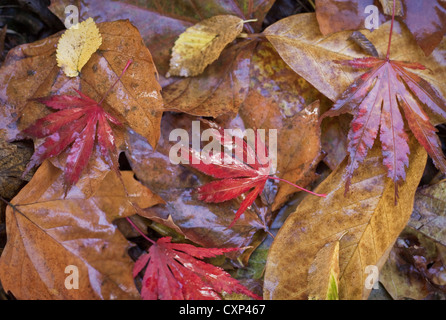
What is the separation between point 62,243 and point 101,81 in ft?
1.62

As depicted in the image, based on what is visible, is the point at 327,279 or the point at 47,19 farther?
the point at 47,19

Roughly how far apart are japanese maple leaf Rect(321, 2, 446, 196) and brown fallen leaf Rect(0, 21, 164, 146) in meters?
0.53

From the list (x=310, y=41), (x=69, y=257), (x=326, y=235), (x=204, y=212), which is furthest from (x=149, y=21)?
(x=326, y=235)

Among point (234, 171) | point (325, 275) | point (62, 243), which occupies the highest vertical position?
point (234, 171)

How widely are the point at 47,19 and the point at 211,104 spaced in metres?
0.66

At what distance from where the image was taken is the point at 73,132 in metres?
1.09

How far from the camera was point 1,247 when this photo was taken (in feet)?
3.92

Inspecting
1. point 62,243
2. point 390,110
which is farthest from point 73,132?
point 390,110

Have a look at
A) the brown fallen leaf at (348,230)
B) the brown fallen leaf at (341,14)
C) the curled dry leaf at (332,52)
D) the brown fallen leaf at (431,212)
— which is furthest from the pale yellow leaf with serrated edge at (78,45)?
the brown fallen leaf at (431,212)

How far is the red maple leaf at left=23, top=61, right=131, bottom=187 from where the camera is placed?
1076mm

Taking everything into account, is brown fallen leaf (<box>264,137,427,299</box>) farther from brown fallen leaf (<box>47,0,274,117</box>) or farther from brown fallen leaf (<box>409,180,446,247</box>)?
brown fallen leaf (<box>47,0,274,117</box>)

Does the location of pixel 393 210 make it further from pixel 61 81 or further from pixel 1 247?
pixel 1 247

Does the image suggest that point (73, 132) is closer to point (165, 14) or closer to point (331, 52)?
point (165, 14)

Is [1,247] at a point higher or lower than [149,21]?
lower
